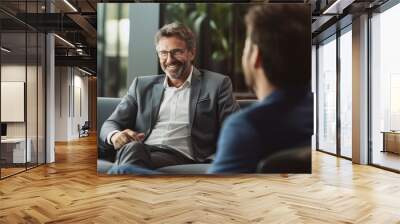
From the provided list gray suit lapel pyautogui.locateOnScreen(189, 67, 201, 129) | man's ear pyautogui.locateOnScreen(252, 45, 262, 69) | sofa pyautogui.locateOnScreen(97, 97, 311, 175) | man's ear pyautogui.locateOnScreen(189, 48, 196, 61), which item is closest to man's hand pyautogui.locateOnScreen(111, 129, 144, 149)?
sofa pyautogui.locateOnScreen(97, 97, 311, 175)

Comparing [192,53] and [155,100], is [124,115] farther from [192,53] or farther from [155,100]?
[192,53]

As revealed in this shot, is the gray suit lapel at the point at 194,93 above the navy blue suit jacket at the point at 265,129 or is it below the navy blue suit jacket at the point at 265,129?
above

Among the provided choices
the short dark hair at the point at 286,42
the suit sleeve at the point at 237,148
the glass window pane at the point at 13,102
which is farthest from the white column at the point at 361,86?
the glass window pane at the point at 13,102

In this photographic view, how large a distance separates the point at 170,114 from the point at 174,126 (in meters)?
0.20

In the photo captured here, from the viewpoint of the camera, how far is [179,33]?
6.26 meters

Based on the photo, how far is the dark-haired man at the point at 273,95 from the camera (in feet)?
19.7

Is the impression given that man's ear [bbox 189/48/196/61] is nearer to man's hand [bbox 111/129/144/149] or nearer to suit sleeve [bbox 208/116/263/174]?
suit sleeve [bbox 208/116/263/174]

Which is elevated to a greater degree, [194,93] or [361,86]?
[361,86]

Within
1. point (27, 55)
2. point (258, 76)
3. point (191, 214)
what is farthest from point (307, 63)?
point (27, 55)

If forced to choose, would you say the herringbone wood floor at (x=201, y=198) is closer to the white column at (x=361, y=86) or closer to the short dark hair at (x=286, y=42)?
the white column at (x=361, y=86)

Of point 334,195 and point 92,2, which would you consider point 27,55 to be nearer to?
point 92,2

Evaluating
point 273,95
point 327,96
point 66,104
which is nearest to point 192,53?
point 273,95

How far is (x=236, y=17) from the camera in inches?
246

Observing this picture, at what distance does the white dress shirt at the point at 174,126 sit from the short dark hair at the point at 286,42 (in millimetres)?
1384
